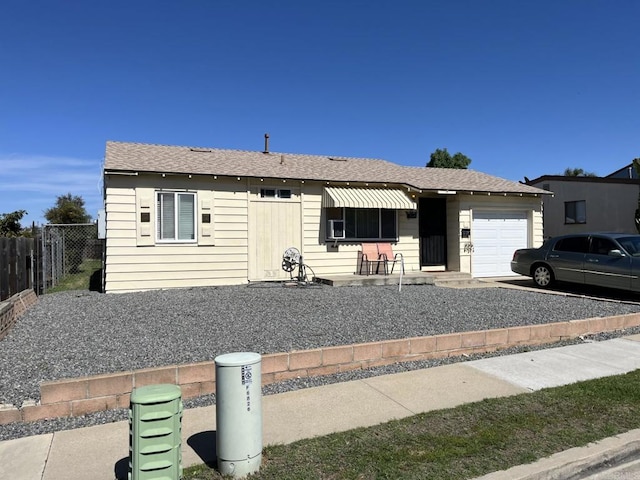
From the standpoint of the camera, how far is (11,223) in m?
16.0

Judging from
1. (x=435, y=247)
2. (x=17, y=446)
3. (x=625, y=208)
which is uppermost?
(x=625, y=208)

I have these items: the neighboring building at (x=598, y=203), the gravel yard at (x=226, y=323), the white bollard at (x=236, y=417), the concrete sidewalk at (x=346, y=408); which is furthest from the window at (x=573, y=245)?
the neighboring building at (x=598, y=203)

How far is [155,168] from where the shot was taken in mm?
11344

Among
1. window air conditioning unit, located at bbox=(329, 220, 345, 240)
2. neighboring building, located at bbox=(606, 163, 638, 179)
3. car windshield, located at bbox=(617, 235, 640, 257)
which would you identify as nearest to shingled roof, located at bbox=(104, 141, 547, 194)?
window air conditioning unit, located at bbox=(329, 220, 345, 240)

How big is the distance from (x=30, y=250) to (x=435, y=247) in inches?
438

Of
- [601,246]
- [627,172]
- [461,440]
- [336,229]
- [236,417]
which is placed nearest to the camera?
[236,417]

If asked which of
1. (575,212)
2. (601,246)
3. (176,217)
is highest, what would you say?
(575,212)

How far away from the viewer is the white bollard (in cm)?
321

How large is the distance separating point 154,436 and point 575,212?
23.7 m

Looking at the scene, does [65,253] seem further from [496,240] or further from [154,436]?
[154,436]

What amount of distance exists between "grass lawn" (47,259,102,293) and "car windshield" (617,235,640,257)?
13.1 m

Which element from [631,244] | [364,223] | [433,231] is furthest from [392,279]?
[631,244]

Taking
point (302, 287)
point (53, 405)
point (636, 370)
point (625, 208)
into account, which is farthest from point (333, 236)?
point (625, 208)

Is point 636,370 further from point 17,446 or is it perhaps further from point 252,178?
point 252,178
